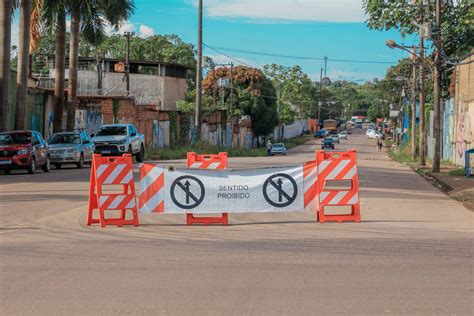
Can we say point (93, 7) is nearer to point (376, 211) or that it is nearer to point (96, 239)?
point (376, 211)

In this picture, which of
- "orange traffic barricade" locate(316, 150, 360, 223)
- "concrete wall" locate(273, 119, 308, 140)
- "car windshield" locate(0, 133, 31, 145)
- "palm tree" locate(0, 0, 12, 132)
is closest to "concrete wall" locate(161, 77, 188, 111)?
"concrete wall" locate(273, 119, 308, 140)

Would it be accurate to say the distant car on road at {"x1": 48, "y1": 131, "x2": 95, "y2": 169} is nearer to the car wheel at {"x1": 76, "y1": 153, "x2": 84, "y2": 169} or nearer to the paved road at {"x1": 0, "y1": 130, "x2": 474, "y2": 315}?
the car wheel at {"x1": 76, "y1": 153, "x2": 84, "y2": 169}

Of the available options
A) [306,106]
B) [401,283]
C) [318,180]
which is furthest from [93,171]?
[306,106]

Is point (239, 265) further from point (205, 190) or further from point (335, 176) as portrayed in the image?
point (335, 176)

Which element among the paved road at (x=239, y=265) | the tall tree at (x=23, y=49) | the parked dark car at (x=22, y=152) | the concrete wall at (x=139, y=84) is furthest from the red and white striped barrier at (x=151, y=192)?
the concrete wall at (x=139, y=84)

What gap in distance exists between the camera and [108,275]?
30.8 feet

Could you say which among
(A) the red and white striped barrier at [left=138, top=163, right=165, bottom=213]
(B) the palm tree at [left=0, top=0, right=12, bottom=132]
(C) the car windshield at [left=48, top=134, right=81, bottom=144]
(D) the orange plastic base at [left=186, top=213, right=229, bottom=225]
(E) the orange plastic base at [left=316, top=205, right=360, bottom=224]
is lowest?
(D) the orange plastic base at [left=186, top=213, right=229, bottom=225]

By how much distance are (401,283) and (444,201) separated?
41.0 feet

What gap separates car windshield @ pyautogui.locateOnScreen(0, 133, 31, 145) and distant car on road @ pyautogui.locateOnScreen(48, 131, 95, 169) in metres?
3.75

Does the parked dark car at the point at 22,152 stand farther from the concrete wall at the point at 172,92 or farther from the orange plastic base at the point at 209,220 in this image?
the concrete wall at the point at 172,92

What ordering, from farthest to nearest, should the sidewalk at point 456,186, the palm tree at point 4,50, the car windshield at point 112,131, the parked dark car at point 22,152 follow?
the car windshield at point 112,131 → the palm tree at point 4,50 → the parked dark car at point 22,152 → the sidewalk at point 456,186

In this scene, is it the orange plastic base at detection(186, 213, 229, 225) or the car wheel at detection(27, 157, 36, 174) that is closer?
the orange plastic base at detection(186, 213, 229, 225)

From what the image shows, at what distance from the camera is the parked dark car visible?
28.4 meters

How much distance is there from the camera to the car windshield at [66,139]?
34312 millimetres
